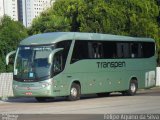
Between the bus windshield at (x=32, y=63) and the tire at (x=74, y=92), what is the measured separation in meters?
1.98

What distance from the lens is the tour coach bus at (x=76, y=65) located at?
83.7 ft

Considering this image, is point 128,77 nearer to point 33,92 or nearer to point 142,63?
point 142,63

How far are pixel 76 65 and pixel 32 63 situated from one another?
2477 mm

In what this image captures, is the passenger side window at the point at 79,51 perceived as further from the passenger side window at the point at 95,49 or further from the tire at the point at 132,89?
the tire at the point at 132,89

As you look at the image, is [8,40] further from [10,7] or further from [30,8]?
[30,8]

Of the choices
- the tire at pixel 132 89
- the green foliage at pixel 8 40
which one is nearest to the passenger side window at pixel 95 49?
the tire at pixel 132 89

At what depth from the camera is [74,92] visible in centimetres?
2689

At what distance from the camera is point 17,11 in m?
88.6

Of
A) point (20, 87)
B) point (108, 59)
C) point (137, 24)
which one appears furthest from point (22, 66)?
point (137, 24)

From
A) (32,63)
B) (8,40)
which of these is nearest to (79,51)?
(32,63)

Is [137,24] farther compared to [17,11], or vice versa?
[17,11]

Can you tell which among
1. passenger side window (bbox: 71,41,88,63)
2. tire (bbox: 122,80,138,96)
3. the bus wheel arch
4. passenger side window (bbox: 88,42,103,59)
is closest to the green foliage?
tire (bbox: 122,80,138,96)

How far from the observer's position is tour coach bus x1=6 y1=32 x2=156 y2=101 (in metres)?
25.5

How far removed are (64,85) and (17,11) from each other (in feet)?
Result: 209
